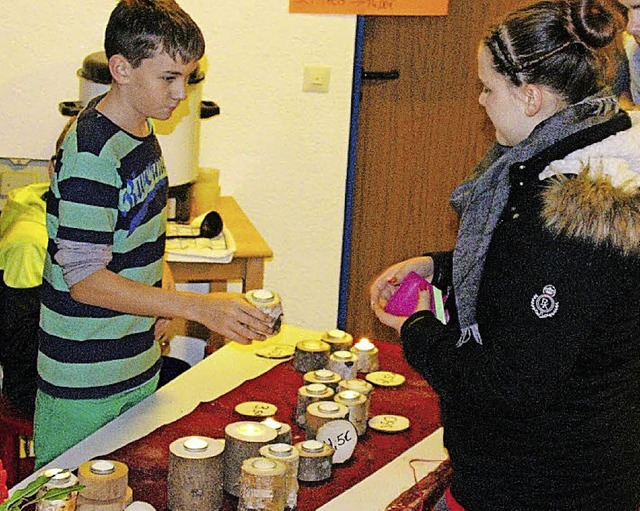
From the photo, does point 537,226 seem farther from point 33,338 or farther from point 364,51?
point 364,51

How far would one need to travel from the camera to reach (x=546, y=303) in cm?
122

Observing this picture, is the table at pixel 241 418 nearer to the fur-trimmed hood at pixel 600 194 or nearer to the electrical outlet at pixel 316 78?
the fur-trimmed hood at pixel 600 194

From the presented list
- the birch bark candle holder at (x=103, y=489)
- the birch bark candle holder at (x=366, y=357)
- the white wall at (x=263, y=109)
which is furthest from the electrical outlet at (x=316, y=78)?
the birch bark candle holder at (x=103, y=489)

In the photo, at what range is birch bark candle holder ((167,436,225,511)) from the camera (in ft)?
4.74

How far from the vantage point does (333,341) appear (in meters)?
2.04

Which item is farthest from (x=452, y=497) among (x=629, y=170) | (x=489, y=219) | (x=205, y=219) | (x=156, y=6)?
(x=205, y=219)

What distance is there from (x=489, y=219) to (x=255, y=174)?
2.13 metres

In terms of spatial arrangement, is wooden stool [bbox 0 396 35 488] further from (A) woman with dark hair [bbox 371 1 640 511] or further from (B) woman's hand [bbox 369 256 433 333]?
(A) woman with dark hair [bbox 371 1 640 511]

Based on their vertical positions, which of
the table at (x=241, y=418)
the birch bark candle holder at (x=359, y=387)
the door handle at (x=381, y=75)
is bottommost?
the table at (x=241, y=418)

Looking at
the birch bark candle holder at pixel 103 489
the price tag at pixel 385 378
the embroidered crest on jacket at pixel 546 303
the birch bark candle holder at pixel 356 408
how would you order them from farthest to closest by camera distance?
the price tag at pixel 385 378 < the birch bark candle holder at pixel 356 408 < the birch bark candle holder at pixel 103 489 < the embroidered crest on jacket at pixel 546 303

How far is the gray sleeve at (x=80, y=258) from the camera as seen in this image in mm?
1676

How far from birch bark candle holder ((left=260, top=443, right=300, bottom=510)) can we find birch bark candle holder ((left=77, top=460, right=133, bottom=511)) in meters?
0.21

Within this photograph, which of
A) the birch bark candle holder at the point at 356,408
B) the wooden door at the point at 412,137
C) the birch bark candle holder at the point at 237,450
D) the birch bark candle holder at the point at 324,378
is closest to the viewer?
the birch bark candle holder at the point at 237,450

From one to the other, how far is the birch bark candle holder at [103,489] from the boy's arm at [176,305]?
12.9 inches
